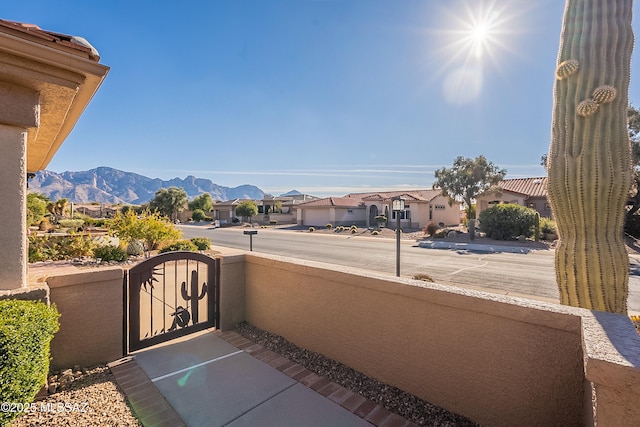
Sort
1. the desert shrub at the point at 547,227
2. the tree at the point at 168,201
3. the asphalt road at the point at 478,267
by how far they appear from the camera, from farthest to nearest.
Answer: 1. the tree at the point at 168,201
2. the desert shrub at the point at 547,227
3. the asphalt road at the point at 478,267

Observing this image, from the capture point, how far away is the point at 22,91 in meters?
3.22

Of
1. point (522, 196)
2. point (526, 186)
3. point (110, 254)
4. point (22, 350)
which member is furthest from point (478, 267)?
point (526, 186)

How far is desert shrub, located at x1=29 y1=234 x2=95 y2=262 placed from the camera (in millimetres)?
9312

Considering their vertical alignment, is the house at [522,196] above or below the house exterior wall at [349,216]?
above

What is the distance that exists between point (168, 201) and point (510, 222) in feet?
158

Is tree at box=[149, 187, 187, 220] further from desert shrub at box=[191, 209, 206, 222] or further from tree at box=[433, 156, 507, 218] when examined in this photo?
tree at box=[433, 156, 507, 218]

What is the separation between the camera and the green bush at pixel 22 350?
2365mm

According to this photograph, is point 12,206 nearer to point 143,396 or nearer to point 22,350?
point 22,350

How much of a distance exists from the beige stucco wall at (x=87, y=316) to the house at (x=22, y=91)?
2.42 feet

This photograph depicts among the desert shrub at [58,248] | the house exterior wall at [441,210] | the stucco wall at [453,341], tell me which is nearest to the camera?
the stucco wall at [453,341]

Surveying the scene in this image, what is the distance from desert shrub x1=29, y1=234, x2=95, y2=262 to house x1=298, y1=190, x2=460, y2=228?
3160 centimetres

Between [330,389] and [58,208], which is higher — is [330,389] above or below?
below

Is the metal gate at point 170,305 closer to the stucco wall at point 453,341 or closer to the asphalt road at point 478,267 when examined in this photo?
the stucco wall at point 453,341


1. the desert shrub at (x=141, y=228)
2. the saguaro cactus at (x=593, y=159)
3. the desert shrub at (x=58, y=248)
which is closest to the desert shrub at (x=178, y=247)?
the desert shrub at (x=141, y=228)
